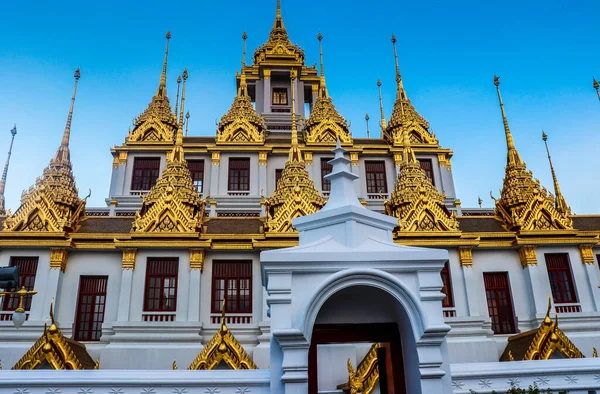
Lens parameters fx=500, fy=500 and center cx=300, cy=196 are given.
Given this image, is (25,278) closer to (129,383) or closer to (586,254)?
(129,383)

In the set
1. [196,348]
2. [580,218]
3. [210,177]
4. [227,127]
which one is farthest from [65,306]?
[580,218]

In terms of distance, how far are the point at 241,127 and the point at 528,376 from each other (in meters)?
20.3

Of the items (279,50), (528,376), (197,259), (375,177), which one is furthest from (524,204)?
(279,50)

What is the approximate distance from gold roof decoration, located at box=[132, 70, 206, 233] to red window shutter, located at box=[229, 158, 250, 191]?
463 cm

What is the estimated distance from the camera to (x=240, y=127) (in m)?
26.9

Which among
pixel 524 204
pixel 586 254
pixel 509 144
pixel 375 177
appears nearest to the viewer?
pixel 586 254

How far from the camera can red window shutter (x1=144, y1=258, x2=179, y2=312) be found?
56.3ft

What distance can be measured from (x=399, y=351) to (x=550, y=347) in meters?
8.35

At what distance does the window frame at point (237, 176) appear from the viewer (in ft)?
82.1

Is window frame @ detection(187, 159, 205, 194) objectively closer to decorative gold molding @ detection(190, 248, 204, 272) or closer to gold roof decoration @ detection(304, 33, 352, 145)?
gold roof decoration @ detection(304, 33, 352, 145)

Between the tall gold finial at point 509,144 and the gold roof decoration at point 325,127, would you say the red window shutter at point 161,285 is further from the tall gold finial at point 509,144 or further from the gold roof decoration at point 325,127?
the tall gold finial at point 509,144

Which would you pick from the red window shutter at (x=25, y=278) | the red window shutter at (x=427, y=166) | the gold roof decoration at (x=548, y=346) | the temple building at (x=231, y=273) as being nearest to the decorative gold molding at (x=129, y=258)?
the temple building at (x=231, y=273)

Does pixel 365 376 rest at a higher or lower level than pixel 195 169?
lower

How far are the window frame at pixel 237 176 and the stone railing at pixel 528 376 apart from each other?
1690cm
